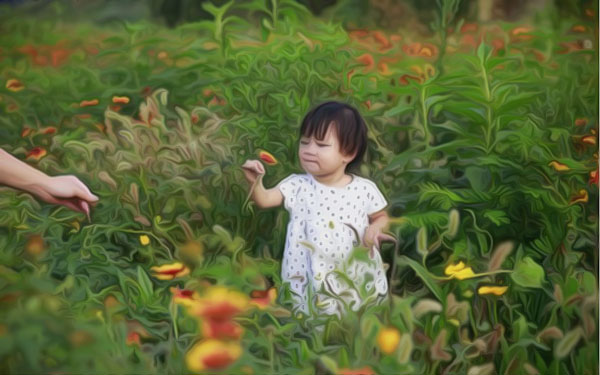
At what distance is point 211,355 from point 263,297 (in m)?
0.11

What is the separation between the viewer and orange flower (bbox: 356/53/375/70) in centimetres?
119

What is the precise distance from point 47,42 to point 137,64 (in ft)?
0.43

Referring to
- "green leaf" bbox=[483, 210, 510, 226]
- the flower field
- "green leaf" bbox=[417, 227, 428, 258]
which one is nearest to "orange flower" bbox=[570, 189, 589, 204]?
the flower field

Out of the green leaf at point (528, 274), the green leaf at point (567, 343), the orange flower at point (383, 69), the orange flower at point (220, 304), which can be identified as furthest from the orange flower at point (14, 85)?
the green leaf at point (567, 343)

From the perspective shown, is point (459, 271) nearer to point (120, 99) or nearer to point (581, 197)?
point (581, 197)

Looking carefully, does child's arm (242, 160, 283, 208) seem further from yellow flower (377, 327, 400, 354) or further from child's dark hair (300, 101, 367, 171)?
yellow flower (377, 327, 400, 354)

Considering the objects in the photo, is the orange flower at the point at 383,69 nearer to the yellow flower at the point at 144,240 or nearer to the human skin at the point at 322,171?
the human skin at the point at 322,171

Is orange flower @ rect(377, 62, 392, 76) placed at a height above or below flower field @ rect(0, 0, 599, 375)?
above

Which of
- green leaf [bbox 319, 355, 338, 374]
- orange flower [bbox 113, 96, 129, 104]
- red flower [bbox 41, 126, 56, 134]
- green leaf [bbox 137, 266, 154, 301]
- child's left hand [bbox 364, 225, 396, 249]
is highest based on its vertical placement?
orange flower [bbox 113, 96, 129, 104]

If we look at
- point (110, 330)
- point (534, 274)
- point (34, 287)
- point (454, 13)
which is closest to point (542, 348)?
point (534, 274)

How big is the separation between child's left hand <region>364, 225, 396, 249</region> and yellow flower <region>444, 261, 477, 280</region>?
91 millimetres

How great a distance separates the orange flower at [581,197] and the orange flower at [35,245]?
77cm

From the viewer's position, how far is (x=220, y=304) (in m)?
1.15

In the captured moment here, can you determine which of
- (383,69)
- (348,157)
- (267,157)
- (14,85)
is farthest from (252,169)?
(14,85)
